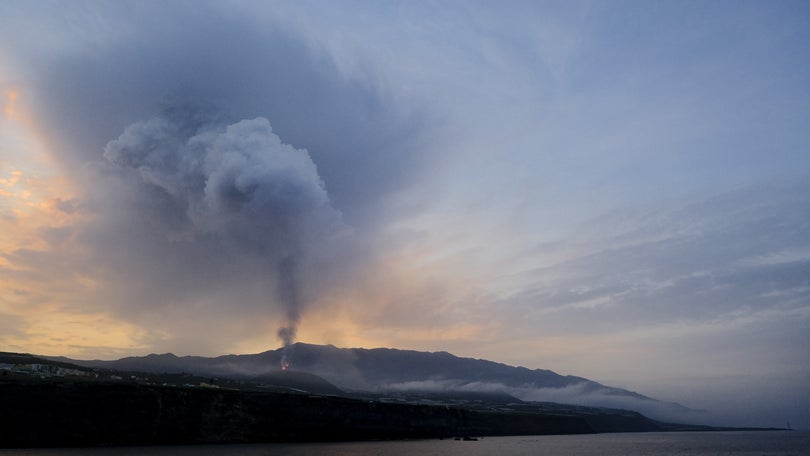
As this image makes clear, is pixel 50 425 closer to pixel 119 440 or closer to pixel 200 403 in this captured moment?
pixel 119 440

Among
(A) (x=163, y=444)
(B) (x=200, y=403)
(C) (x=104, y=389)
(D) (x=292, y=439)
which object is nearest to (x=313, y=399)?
(D) (x=292, y=439)

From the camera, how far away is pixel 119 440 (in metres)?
127

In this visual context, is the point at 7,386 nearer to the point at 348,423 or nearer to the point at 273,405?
the point at 273,405

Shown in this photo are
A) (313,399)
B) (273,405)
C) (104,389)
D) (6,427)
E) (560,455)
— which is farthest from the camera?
(313,399)

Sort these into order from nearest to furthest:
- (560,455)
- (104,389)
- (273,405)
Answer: (104,389) → (560,455) → (273,405)

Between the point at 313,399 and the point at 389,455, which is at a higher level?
the point at 313,399

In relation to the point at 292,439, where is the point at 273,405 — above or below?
above

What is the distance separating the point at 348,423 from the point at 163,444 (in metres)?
70.0

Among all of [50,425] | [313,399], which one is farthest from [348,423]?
[50,425]

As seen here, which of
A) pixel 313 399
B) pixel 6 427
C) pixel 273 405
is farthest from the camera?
pixel 313 399

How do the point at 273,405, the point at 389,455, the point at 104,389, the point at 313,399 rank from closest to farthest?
the point at 389,455 < the point at 104,389 < the point at 273,405 < the point at 313,399

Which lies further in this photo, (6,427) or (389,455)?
(389,455)

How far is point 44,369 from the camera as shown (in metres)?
168

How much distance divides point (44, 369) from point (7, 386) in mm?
59039
